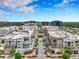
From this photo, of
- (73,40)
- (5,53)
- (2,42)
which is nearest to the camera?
(5,53)

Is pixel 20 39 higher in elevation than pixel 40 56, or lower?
higher

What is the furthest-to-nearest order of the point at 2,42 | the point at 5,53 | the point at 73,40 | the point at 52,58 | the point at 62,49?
the point at 2,42, the point at 73,40, the point at 62,49, the point at 5,53, the point at 52,58

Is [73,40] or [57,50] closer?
[57,50]

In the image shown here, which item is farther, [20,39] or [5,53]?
[20,39]

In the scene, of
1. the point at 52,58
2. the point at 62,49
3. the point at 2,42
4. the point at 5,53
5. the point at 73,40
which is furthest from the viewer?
the point at 2,42

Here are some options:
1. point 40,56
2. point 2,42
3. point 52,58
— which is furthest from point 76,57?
point 2,42

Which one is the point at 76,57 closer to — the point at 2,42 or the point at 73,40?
the point at 73,40

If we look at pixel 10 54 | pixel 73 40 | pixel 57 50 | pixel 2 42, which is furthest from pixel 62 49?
pixel 2 42

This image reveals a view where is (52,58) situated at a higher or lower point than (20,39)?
lower

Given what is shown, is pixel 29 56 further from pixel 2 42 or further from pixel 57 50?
pixel 2 42
